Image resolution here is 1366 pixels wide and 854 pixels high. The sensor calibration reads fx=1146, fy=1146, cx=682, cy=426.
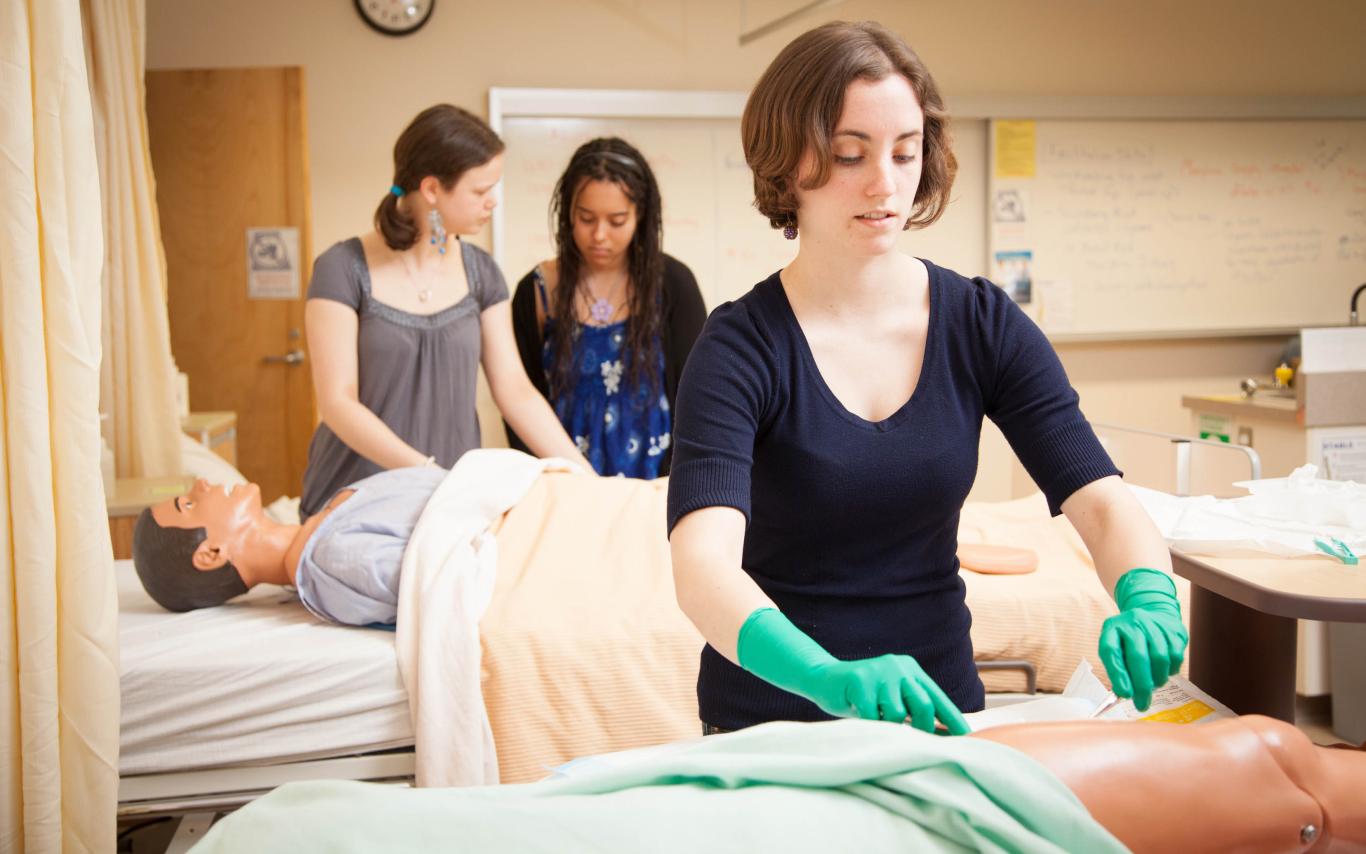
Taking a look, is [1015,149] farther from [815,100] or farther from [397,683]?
[815,100]

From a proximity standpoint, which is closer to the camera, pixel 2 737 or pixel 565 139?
pixel 2 737

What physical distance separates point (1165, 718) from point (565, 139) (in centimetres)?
360

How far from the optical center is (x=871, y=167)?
1.01m

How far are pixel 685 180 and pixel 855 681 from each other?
378 centimetres

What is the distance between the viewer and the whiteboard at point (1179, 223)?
4598mm

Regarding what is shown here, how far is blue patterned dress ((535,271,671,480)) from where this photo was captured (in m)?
2.59

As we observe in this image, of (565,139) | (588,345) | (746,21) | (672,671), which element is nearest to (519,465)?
(588,345)

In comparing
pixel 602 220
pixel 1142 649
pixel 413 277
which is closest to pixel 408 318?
pixel 413 277

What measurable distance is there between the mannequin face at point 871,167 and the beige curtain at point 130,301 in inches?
96.1

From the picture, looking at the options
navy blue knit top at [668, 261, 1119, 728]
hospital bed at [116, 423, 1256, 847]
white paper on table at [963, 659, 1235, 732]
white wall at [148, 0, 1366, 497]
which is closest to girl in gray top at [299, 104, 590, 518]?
hospital bed at [116, 423, 1256, 847]

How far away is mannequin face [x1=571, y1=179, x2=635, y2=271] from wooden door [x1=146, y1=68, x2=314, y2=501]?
180 cm

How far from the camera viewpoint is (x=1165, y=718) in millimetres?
1101

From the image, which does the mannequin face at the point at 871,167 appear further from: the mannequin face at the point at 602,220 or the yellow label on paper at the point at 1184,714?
the mannequin face at the point at 602,220

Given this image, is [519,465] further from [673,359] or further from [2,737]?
[2,737]
